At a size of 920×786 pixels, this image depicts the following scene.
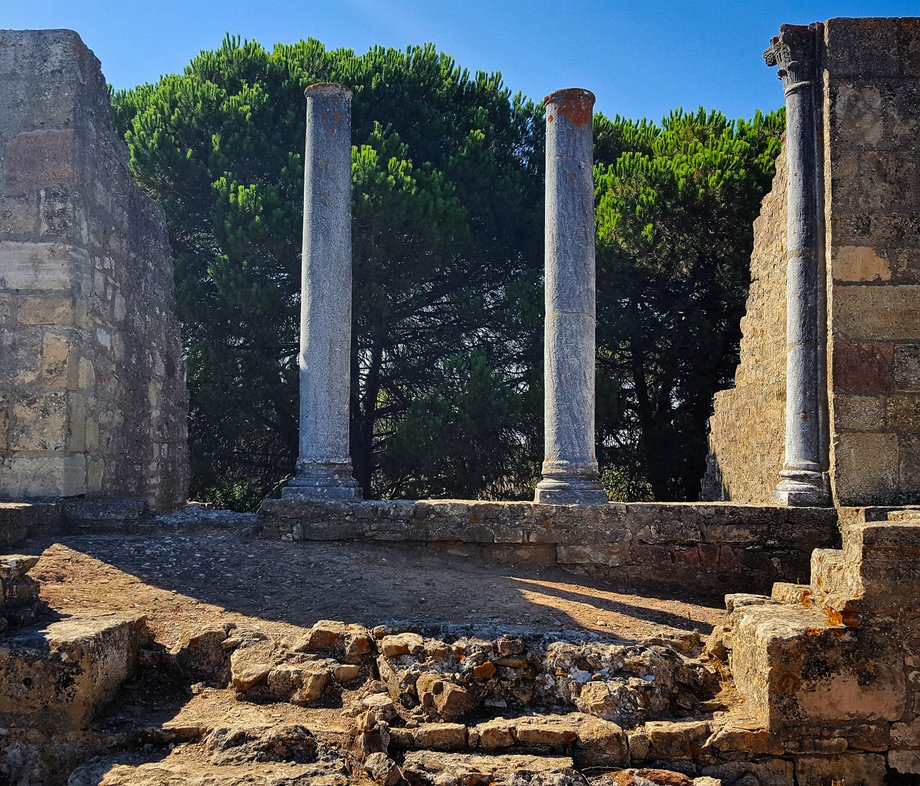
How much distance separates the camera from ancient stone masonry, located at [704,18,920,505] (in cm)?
708

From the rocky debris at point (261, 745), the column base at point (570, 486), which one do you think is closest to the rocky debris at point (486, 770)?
the rocky debris at point (261, 745)

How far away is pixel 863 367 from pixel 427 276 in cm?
782

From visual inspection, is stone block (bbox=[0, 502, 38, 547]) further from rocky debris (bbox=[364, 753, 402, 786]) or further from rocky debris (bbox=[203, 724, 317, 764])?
rocky debris (bbox=[364, 753, 402, 786])

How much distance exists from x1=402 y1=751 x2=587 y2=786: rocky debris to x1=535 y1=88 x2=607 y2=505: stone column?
406 cm

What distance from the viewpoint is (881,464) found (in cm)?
710

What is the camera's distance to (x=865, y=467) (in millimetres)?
7133

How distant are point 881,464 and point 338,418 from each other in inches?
186

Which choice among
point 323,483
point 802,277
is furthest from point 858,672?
point 323,483

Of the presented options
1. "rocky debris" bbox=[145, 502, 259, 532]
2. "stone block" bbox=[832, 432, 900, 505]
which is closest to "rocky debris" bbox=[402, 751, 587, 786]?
"rocky debris" bbox=[145, 502, 259, 532]

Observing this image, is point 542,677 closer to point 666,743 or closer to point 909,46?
point 666,743

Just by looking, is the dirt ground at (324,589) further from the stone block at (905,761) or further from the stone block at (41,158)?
the stone block at (41,158)

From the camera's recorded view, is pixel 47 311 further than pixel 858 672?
Yes

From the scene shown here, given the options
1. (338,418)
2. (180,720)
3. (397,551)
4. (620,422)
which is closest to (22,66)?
(338,418)

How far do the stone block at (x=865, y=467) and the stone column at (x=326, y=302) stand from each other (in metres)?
4.16
